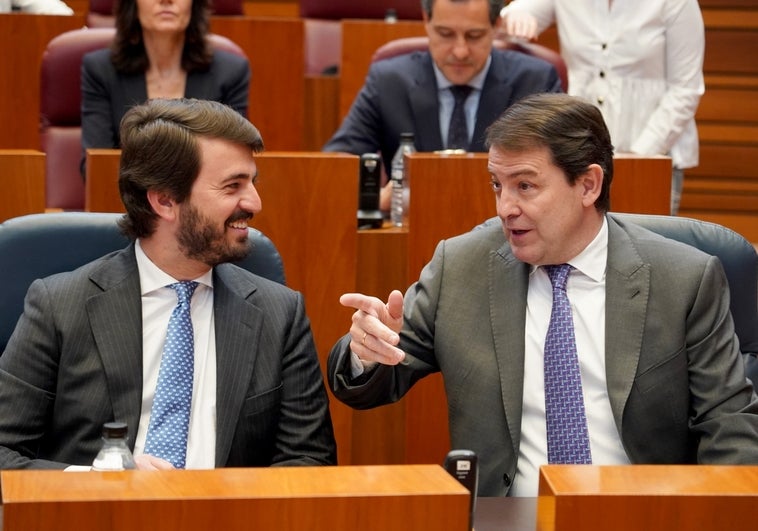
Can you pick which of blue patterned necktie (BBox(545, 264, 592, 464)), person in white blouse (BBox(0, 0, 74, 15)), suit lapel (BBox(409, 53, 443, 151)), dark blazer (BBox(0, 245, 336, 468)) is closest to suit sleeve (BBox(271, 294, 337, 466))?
dark blazer (BBox(0, 245, 336, 468))

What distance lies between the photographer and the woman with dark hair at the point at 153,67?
366 cm

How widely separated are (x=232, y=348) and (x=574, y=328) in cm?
56

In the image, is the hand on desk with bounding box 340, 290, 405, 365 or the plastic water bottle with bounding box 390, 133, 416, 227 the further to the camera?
the plastic water bottle with bounding box 390, 133, 416, 227

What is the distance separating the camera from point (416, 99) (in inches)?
143

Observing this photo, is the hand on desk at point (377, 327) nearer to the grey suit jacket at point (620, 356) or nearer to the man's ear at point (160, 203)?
the grey suit jacket at point (620, 356)

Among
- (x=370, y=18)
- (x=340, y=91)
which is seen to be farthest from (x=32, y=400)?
(x=370, y=18)

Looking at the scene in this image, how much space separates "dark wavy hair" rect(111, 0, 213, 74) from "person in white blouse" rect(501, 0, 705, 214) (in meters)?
0.93

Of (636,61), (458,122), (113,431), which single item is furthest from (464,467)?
(636,61)

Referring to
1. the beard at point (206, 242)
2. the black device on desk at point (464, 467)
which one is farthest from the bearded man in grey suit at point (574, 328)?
the black device on desk at point (464, 467)

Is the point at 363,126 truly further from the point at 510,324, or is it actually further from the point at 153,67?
the point at 510,324

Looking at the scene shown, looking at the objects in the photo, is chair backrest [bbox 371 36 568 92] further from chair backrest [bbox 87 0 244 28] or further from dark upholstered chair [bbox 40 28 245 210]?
chair backrest [bbox 87 0 244 28]

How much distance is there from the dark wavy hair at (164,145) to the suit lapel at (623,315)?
0.64 metres

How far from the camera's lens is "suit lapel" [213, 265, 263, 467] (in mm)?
2053

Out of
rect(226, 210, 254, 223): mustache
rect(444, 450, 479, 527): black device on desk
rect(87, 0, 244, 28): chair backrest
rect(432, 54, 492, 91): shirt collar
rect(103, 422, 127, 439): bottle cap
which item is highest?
rect(87, 0, 244, 28): chair backrest
